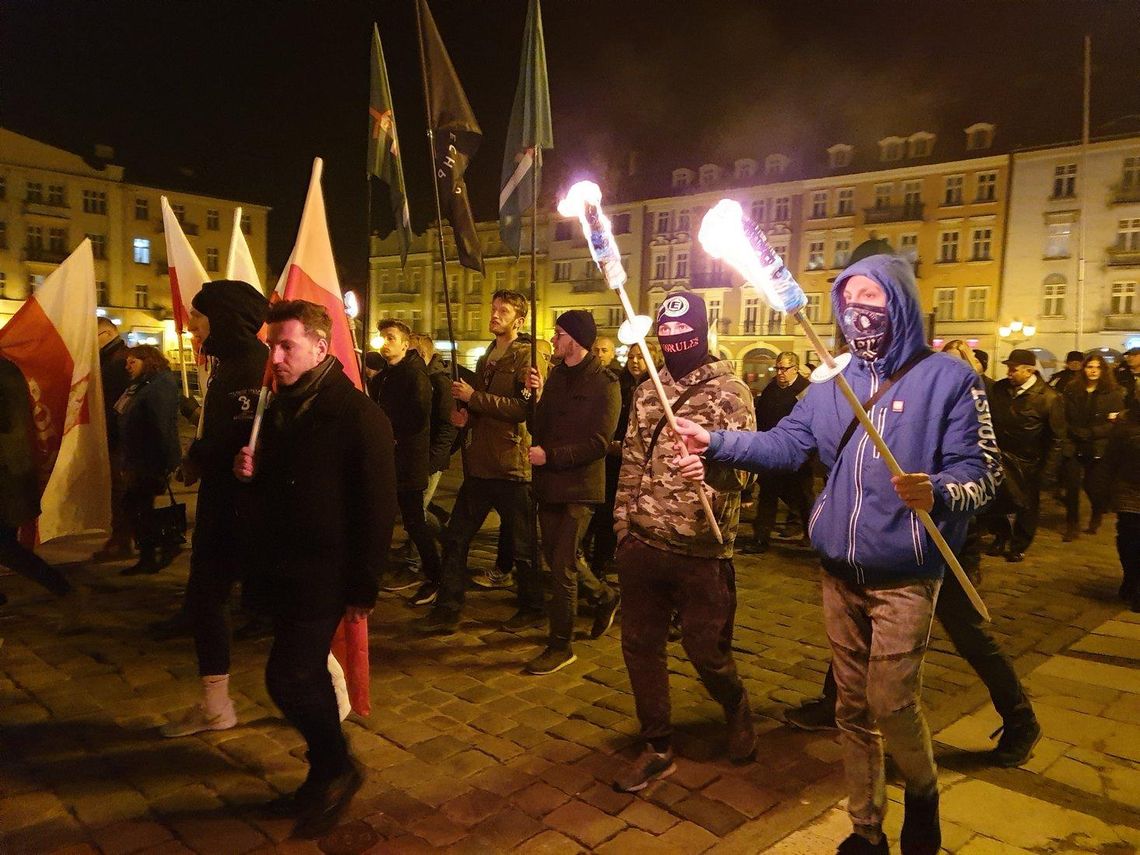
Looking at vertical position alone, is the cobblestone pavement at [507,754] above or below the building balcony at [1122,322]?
below

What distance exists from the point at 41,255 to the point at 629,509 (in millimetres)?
59368

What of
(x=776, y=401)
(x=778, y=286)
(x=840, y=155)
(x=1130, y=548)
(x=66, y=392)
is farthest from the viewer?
(x=840, y=155)

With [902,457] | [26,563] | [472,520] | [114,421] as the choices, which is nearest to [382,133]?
[114,421]

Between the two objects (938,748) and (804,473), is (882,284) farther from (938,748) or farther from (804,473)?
(804,473)

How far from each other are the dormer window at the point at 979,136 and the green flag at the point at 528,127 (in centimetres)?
4029

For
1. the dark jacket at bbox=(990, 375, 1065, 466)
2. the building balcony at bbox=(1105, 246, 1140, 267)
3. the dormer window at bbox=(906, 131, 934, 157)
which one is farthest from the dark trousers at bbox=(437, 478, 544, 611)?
the dormer window at bbox=(906, 131, 934, 157)

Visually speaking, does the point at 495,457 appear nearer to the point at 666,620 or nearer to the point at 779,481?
the point at 666,620

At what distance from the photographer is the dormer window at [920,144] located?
41438mm

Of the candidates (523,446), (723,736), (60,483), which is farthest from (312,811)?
(60,483)

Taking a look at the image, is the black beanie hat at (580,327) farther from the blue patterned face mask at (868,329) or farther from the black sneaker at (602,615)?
the blue patterned face mask at (868,329)

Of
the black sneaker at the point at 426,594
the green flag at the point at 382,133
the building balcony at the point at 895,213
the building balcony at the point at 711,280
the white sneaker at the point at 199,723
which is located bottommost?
the black sneaker at the point at 426,594

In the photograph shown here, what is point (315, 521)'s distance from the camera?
3.20m

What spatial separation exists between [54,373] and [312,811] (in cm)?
421

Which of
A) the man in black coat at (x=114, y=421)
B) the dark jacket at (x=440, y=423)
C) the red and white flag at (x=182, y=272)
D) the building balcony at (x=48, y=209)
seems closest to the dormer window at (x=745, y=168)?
the building balcony at (x=48, y=209)
